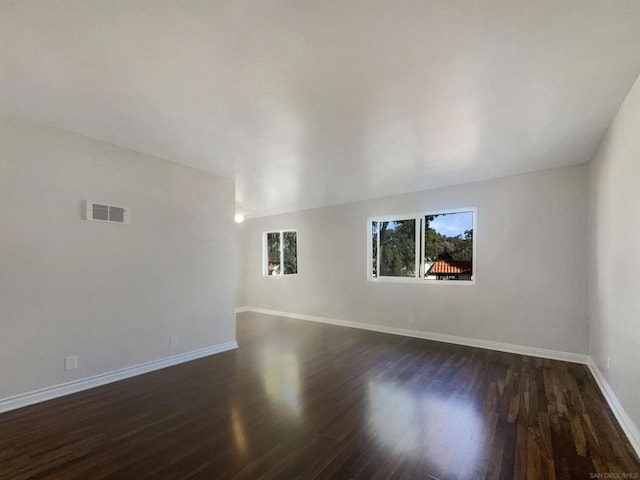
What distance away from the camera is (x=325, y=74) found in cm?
201

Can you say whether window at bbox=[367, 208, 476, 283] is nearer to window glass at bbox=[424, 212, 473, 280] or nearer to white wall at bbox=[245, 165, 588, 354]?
window glass at bbox=[424, 212, 473, 280]

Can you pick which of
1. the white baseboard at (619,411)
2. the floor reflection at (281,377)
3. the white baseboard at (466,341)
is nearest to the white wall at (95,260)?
the floor reflection at (281,377)

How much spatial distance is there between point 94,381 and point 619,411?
15.4ft

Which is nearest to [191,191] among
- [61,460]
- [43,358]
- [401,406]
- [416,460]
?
[43,358]

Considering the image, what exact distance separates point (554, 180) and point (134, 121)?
16.0ft

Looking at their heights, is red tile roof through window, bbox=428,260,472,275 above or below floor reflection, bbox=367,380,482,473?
above

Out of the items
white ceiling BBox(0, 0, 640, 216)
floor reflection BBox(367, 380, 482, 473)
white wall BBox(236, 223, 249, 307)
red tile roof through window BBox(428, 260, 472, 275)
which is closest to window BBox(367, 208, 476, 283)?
red tile roof through window BBox(428, 260, 472, 275)

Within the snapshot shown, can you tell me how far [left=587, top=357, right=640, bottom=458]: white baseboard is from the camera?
2.03 metres

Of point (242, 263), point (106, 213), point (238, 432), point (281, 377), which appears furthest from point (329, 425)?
point (242, 263)

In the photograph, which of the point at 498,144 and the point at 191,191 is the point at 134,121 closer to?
the point at 191,191

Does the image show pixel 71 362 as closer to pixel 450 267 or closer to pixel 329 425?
pixel 329 425

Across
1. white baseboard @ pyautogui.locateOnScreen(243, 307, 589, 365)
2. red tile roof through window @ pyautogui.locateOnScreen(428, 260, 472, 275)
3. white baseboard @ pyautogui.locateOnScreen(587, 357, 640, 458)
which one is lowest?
white baseboard @ pyautogui.locateOnScreen(243, 307, 589, 365)

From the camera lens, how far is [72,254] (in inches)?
115

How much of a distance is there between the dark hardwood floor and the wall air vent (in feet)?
5.60
